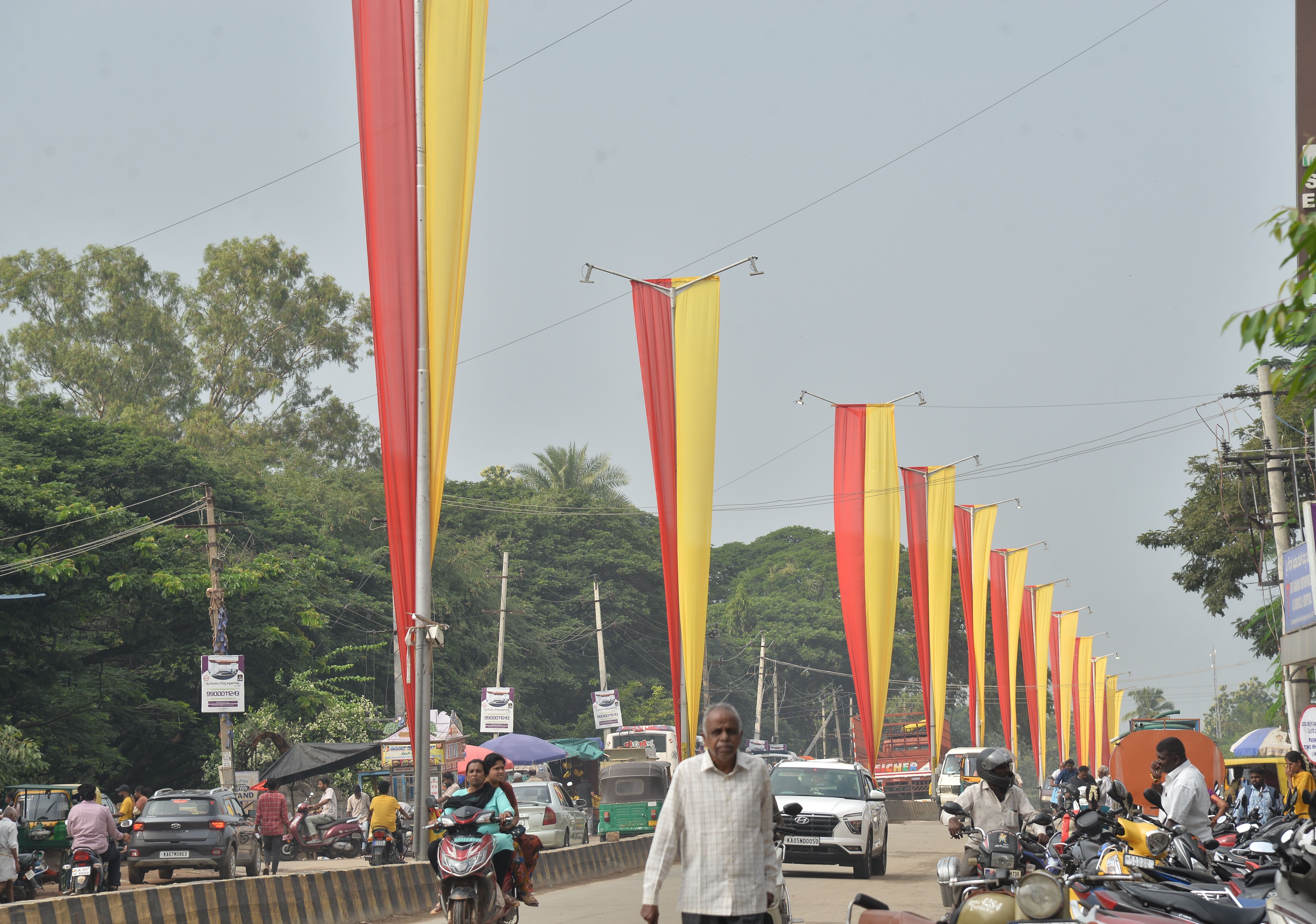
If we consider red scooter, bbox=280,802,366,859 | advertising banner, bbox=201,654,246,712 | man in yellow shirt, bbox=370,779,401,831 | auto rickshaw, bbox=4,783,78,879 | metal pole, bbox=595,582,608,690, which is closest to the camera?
auto rickshaw, bbox=4,783,78,879

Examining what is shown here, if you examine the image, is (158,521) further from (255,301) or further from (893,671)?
(893,671)

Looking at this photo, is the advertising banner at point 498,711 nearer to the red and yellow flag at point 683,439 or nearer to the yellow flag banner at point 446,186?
the red and yellow flag at point 683,439

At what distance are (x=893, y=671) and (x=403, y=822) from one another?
192ft

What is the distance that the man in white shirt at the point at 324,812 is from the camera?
2839 cm

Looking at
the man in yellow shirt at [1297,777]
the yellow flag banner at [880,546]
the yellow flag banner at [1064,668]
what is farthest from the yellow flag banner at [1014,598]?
the man in yellow shirt at [1297,777]

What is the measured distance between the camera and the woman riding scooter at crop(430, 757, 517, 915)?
1061cm

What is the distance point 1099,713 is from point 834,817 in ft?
166

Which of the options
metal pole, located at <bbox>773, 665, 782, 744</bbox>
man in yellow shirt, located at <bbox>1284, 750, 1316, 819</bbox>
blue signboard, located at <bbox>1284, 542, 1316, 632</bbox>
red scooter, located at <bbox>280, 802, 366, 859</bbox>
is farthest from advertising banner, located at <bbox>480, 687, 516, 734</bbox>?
metal pole, located at <bbox>773, 665, 782, 744</bbox>

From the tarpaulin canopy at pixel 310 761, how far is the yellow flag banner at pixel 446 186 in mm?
15139

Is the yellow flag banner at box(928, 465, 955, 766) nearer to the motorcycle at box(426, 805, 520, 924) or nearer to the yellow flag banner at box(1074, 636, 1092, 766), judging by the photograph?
the motorcycle at box(426, 805, 520, 924)

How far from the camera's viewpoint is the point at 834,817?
18859mm

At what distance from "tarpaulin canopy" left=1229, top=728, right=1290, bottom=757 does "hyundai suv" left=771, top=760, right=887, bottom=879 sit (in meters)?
11.7

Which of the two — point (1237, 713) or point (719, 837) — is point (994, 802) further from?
point (1237, 713)

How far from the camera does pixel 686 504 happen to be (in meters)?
22.7
